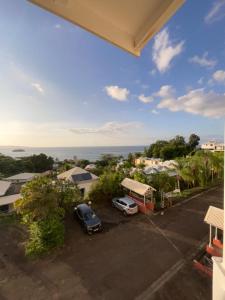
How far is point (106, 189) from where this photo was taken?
59.7ft

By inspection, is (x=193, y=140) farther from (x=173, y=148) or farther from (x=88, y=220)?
(x=88, y=220)

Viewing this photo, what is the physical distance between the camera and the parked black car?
40.9 feet

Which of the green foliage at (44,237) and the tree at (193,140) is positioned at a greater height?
the tree at (193,140)

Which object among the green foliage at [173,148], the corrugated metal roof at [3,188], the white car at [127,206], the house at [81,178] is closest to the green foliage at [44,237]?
the white car at [127,206]

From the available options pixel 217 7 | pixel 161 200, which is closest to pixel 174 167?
pixel 161 200

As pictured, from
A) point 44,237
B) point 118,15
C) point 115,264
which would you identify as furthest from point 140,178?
point 118,15

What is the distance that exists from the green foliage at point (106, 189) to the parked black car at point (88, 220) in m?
3.32

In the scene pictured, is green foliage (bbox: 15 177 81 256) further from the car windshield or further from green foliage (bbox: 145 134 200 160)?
green foliage (bbox: 145 134 200 160)

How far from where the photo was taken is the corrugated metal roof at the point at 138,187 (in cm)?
1577

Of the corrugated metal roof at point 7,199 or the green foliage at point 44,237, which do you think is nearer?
the green foliage at point 44,237

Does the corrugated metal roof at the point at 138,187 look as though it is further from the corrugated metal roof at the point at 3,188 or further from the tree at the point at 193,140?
the tree at the point at 193,140

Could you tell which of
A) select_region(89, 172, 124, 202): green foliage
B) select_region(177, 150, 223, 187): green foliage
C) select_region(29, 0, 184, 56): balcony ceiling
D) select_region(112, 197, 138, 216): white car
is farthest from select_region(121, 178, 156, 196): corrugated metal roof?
select_region(29, 0, 184, 56): balcony ceiling

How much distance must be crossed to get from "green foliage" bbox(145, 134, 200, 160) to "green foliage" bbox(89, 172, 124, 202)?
46804 millimetres

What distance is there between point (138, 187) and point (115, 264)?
7611 mm
